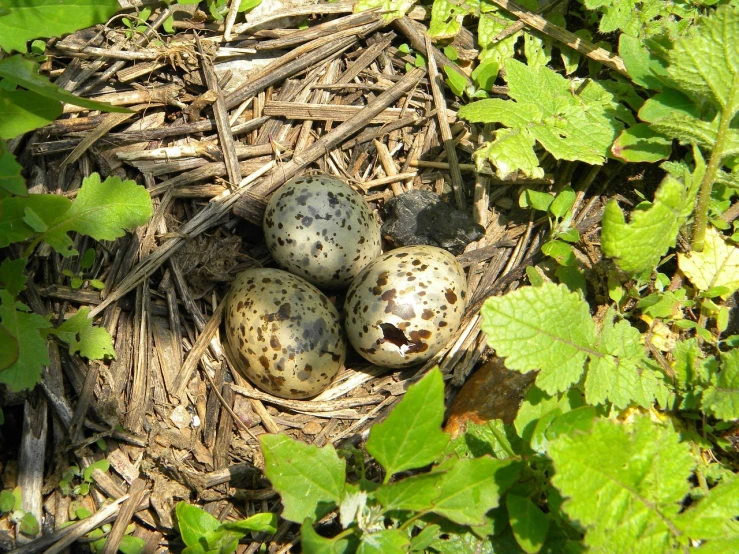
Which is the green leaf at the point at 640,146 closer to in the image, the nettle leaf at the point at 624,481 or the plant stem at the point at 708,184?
the plant stem at the point at 708,184

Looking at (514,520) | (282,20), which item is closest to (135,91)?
(282,20)

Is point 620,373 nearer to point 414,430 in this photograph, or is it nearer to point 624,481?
point 624,481

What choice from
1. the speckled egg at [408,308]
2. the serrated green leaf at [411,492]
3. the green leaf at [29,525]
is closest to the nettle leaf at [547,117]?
the speckled egg at [408,308]

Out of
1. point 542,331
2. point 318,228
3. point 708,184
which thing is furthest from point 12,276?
point 708,184

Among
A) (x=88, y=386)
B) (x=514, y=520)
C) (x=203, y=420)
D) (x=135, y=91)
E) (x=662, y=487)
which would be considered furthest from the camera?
(x=135, y=91)

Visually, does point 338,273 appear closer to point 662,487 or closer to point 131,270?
point 131,270

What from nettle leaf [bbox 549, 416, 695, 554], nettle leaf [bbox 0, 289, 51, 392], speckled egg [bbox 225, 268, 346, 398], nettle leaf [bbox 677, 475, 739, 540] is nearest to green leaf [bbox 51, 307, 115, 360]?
nettle leaf [bbox 0, 289, 51, 392]

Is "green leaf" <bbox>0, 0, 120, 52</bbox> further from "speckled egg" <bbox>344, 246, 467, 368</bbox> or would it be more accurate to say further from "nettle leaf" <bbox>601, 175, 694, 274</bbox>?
"nettle leaf" <bbox>601, 175, 694, 274</bbox>
